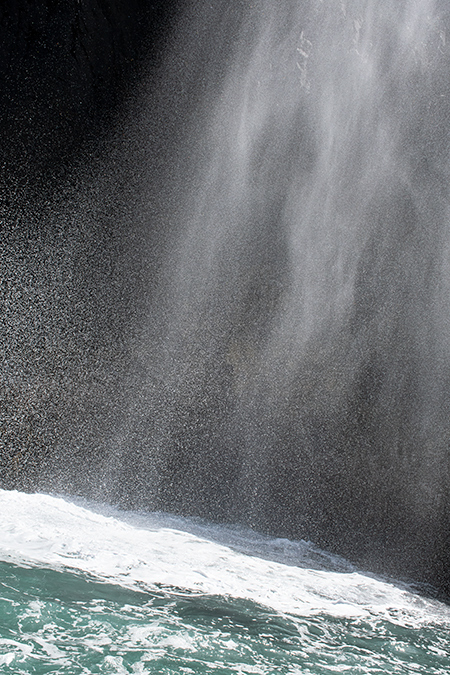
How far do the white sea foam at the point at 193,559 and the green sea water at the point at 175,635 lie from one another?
40cm

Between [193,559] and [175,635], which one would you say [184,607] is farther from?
[193,559]

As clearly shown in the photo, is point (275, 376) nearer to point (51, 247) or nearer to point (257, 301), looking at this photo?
point (257, 301)

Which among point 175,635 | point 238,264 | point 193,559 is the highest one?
point 238,264

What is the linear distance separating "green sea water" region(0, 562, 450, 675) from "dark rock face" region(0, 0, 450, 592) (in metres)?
4.50

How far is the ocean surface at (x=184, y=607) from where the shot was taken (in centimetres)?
537

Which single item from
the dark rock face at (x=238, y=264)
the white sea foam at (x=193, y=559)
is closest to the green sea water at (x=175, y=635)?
the white sea foam at (x=193, y=559)

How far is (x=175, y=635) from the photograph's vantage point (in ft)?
19.1

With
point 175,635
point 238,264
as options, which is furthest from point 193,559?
point 238,264

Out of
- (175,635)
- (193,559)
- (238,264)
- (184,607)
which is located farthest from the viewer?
(238,264)

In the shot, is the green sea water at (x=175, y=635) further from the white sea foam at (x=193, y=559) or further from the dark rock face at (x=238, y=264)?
the dark rock face at (x=238, y=264)

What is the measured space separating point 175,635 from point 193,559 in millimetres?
2928

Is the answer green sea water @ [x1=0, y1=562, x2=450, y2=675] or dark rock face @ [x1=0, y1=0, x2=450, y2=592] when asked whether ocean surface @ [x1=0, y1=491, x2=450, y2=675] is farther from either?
dark rock face @ [x1=0, y1=0, x2=450, y2=592]

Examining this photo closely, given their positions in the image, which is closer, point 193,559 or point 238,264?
point 193,559

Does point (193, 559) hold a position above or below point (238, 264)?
below
